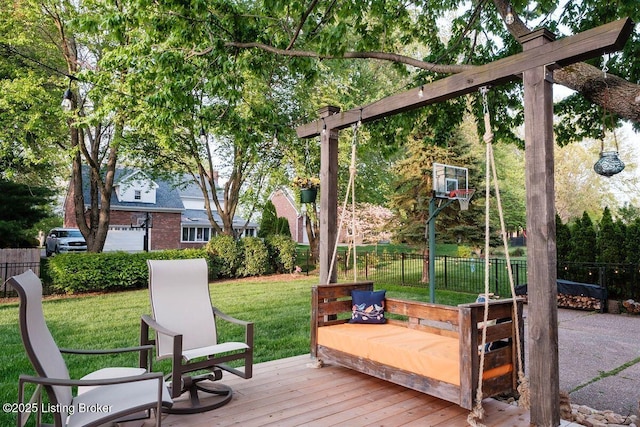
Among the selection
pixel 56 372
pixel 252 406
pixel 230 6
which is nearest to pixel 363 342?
pixel 252 406

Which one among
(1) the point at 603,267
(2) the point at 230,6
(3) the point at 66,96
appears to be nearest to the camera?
(2) the point at 230,6

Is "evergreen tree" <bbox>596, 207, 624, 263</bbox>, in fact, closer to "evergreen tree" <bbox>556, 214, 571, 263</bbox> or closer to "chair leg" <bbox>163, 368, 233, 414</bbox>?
"evergreen tree" <bbox>556, 214, 571, 263</bbox>

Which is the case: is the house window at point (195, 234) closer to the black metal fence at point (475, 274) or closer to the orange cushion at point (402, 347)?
the black metal fence at point (475, 274)

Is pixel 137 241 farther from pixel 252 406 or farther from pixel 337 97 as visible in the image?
pixel 252 406

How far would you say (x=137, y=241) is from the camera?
21.1 meters

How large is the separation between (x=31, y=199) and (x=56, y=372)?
11528 millimetres

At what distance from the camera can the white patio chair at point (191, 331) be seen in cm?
310

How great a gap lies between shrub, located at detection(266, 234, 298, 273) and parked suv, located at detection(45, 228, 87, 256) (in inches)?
341

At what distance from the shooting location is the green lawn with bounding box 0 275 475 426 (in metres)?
4.67

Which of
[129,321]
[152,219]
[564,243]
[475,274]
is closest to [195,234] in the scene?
[152,219]

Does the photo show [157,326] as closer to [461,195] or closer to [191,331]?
[191,331]

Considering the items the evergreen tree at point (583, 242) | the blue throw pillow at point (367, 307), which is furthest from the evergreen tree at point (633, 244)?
the blue throw pillow at point (367, 307)

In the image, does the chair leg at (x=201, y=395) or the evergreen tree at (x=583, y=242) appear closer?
the chair leg at (x=201, y=395)

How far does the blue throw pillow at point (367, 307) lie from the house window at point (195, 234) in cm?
2032
